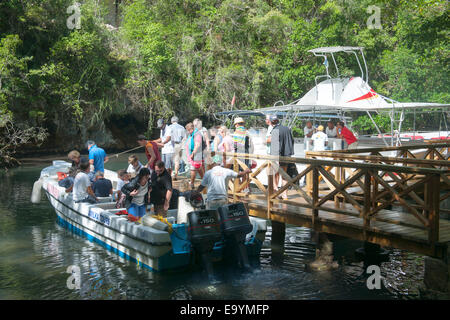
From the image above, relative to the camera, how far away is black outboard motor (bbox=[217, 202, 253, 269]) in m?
7.45

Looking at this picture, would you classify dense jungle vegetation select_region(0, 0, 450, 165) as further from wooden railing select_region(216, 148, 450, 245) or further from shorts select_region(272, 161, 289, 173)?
shorts select_region(272, 161, 289, 173)

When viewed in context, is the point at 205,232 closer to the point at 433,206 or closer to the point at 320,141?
the point at 433,206

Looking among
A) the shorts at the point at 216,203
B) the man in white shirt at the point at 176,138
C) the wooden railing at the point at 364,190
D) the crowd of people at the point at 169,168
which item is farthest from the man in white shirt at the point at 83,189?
the shorts at the point at 216,203

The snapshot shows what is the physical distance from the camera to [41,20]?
21234 mm

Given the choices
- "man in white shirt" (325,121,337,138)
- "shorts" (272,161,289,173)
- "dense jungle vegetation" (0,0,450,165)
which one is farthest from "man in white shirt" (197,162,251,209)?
"dense jungle vegetation" (0,0,450,165)

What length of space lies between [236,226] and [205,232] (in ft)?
1.86

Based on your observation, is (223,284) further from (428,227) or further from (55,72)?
(55,72)

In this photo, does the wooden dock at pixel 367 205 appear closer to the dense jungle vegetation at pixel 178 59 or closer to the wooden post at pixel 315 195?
the wooden post at pixel 315 195

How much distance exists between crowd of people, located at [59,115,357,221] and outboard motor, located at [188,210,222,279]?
752mm

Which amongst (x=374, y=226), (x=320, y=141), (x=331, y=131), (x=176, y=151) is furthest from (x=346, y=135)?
(x=374, y=226)

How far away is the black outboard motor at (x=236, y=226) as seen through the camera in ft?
24.4

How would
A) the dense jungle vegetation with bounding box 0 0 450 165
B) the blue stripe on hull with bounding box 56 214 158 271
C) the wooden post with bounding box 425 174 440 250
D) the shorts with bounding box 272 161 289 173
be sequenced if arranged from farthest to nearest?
the dense jungle vegetation with bounding box 0 0 450 165 → the shorts with bounding box 272 161 289 173 → the blue stripe on hull with bounding box 56 214 158 271 → the wooden post with bounding box 425 174 440 250
